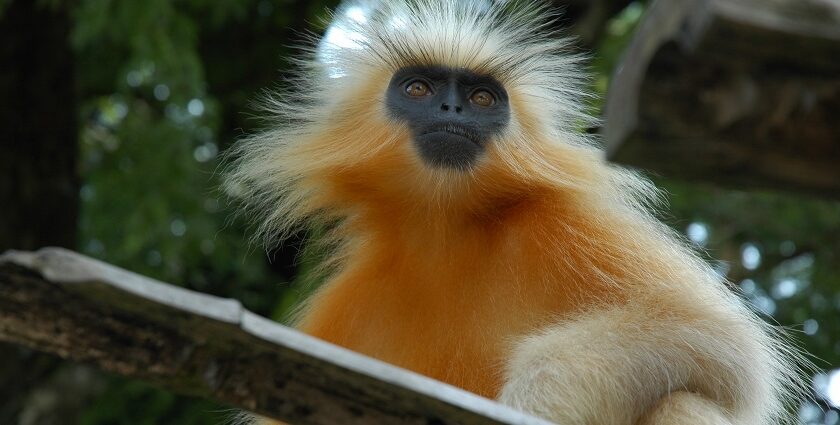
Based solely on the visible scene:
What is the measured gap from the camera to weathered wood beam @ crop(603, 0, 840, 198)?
6.18 feet

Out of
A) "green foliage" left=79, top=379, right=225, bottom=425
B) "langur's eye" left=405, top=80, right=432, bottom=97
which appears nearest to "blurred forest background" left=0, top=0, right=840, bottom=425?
"green foliage" left=79, top=379, right=225, bottom=425

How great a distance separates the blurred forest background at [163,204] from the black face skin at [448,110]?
2945 mm

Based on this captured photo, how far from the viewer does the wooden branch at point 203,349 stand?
87.9 inches

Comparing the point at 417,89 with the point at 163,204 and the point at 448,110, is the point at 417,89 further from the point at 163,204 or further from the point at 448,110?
the point at 163,204

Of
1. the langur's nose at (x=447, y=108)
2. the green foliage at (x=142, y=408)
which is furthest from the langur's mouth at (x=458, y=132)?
the green foliage at (x=142, y=408)

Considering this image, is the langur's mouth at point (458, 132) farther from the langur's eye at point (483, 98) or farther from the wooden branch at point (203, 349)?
the wooden branch at point (203, 349)

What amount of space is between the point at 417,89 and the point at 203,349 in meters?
3.69

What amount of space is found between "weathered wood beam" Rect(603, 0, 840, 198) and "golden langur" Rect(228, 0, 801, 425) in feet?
8.28

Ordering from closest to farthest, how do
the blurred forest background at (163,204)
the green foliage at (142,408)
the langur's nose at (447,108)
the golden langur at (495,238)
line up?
the golden langur at (495,238)
the langur's nose at (447,108)
the blurred forest background at (163,204)
the green foliage at (142,408)

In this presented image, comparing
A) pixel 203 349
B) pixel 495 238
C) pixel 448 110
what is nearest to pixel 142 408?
pixel 495 238

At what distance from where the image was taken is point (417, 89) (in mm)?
6020

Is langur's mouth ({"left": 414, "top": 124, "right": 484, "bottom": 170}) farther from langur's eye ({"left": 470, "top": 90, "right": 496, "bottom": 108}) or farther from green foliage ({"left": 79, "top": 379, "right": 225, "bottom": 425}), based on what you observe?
green foliage ({"left": 79, "top": 379, "right": 225, "bottom": 425})

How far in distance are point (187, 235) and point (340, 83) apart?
317cm

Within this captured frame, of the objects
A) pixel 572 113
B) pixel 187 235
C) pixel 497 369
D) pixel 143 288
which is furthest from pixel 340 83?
pixel 143 288
